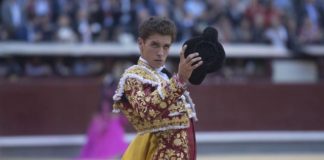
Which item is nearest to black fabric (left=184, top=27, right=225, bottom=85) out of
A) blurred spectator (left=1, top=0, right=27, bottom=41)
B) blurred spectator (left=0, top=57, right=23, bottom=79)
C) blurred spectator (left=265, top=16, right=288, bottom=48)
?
blurred spectator (left=1, top=0, right=27, bottom=41)

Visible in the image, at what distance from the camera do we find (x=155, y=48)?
2.78 metres

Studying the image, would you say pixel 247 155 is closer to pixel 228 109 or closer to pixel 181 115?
pixel 228 109

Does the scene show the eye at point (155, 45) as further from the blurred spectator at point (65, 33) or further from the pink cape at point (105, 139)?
the blurred spectator at point (65, 33)

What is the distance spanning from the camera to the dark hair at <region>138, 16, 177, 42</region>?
2.75 m

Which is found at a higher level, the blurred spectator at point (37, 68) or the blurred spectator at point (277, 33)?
the blurred spectator at point (277, 33)

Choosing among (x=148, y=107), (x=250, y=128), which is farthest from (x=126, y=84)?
(x=250, y=128)

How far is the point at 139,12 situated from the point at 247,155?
6.50 feet

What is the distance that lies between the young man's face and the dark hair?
0.01 meters

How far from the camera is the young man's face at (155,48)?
2754mm

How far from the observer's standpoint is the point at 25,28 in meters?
8.68

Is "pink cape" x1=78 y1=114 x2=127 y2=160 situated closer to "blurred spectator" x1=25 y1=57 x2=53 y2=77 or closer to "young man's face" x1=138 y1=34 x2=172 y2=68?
"blurred spectator" x1=25 y1=57 x2=53 y2=77

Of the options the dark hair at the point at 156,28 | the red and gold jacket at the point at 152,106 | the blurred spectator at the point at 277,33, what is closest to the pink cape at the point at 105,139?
the blurred spectator at the point at 277,33

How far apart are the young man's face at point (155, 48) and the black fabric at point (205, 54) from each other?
134mm

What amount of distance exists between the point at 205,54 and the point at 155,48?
0.23 metres
